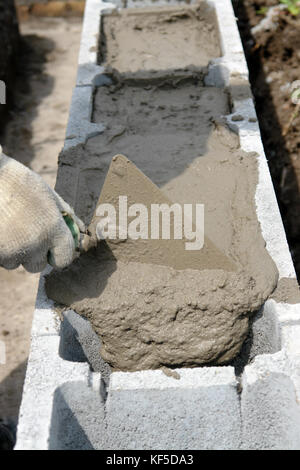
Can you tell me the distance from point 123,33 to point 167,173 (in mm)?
2186

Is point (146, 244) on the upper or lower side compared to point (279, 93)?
upper

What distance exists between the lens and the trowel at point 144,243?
2.61 m

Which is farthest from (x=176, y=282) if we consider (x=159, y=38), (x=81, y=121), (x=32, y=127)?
(x=32, y=127)

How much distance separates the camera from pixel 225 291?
2.53 m

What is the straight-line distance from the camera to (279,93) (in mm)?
5109

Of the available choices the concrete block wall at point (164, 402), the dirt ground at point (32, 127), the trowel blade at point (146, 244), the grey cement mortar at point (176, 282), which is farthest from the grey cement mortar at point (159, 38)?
the concrete block wall at point (164, 402)

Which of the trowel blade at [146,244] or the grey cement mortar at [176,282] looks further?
the trowel blade at [146,244]

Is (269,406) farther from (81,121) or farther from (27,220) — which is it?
(81,121)

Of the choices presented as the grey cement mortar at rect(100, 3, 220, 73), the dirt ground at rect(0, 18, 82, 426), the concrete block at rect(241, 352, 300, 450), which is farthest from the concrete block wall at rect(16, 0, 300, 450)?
the grey cement mortar at rect(100, 3, 220, 73)

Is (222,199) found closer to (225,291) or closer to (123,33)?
(225,291)

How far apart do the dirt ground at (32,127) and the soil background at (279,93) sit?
201 cm

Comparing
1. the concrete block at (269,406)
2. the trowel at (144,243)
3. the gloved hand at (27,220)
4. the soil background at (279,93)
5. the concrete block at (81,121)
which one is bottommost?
the soil background at (279,93)

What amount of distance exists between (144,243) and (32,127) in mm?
3490

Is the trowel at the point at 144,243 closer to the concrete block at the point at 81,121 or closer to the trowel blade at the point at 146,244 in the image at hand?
the trowel blade at the point at 146,244
